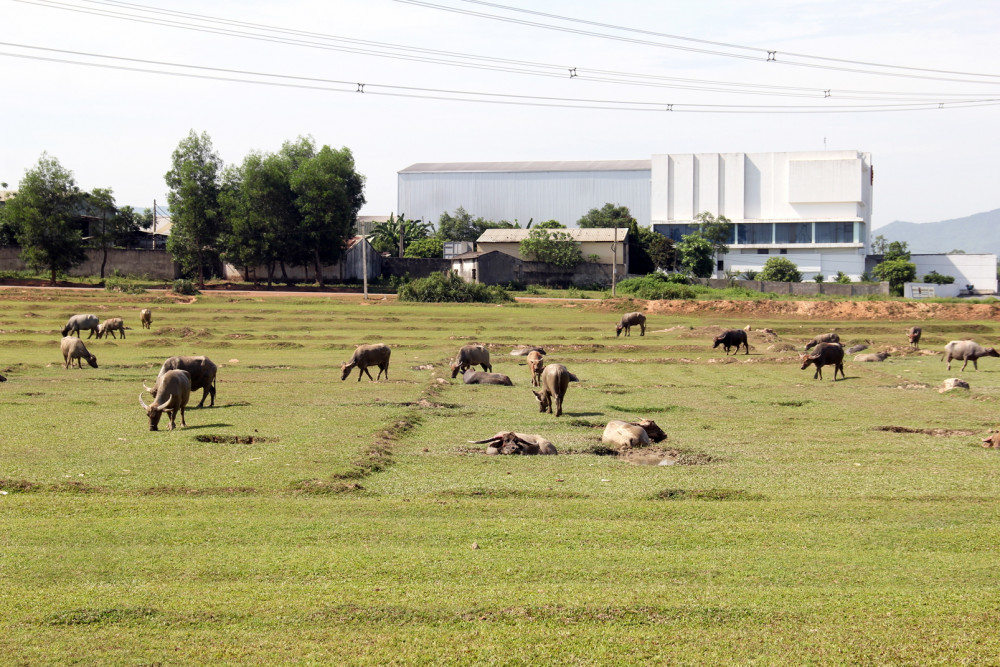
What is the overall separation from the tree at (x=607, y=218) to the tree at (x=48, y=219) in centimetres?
6716

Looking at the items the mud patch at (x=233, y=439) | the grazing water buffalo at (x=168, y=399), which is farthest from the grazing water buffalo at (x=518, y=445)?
the grazing water buffalo at (x=168, y=399)

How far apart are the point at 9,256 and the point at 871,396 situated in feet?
276

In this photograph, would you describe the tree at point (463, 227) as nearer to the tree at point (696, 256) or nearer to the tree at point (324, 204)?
the tree at point (696, 256)

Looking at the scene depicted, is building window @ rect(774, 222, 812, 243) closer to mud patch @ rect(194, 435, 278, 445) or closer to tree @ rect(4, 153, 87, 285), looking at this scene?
tree @ rect(4, 153, 87, 285)

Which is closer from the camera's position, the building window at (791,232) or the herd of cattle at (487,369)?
the herd of cattle at (487,369)

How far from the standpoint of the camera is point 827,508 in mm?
13977

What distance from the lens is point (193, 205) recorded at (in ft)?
292

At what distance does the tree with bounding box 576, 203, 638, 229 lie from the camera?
424 feet

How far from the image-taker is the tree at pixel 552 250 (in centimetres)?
10175

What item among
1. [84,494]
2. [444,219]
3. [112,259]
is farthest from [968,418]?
[444,219]

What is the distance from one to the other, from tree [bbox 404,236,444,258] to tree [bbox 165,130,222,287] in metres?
27.6

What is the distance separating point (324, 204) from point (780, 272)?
5660 centimetres

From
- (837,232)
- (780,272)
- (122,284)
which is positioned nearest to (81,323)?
(122,284)

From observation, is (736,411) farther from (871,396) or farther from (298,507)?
(298,507)
